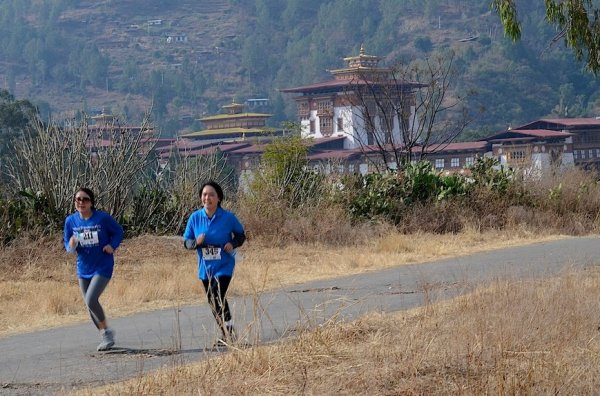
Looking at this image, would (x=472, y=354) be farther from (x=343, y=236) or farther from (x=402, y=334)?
(x=343, y=236)

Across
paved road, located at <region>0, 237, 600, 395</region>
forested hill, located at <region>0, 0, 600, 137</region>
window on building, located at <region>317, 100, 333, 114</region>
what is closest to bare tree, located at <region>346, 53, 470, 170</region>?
window on building, located at <region>317, 100, 333, 114</region>

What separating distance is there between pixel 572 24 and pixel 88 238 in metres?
8.87

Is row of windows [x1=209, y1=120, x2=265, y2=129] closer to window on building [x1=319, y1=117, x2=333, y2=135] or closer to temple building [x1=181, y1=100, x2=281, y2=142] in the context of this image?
temple building [x1=181, y1=100, x2=281, y2=142]

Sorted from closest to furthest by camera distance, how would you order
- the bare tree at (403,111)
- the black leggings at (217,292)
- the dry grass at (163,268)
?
the black leggings at (217,292), the dry grass at (163,268), the bare tree at (403,111)

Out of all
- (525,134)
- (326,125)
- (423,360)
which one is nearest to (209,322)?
(423,360)

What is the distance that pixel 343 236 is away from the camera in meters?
22.9

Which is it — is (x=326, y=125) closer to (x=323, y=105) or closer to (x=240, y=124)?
(x=323, y=105)

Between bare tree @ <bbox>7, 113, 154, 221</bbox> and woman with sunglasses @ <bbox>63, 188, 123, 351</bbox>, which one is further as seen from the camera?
bare tree @ <bbox>7, 113, 154, 221</bbox>

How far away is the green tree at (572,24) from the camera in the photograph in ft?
55.0

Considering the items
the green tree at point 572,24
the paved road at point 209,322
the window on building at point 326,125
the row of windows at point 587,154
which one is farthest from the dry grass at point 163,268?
the window on building at point 326,125

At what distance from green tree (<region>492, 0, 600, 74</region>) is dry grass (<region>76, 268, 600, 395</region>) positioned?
6.82 meters

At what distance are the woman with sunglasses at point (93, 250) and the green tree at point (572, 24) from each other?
834 centimetres

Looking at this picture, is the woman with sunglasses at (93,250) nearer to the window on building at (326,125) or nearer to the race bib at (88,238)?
the race bib at (88,238)

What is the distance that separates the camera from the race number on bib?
10719 mm
